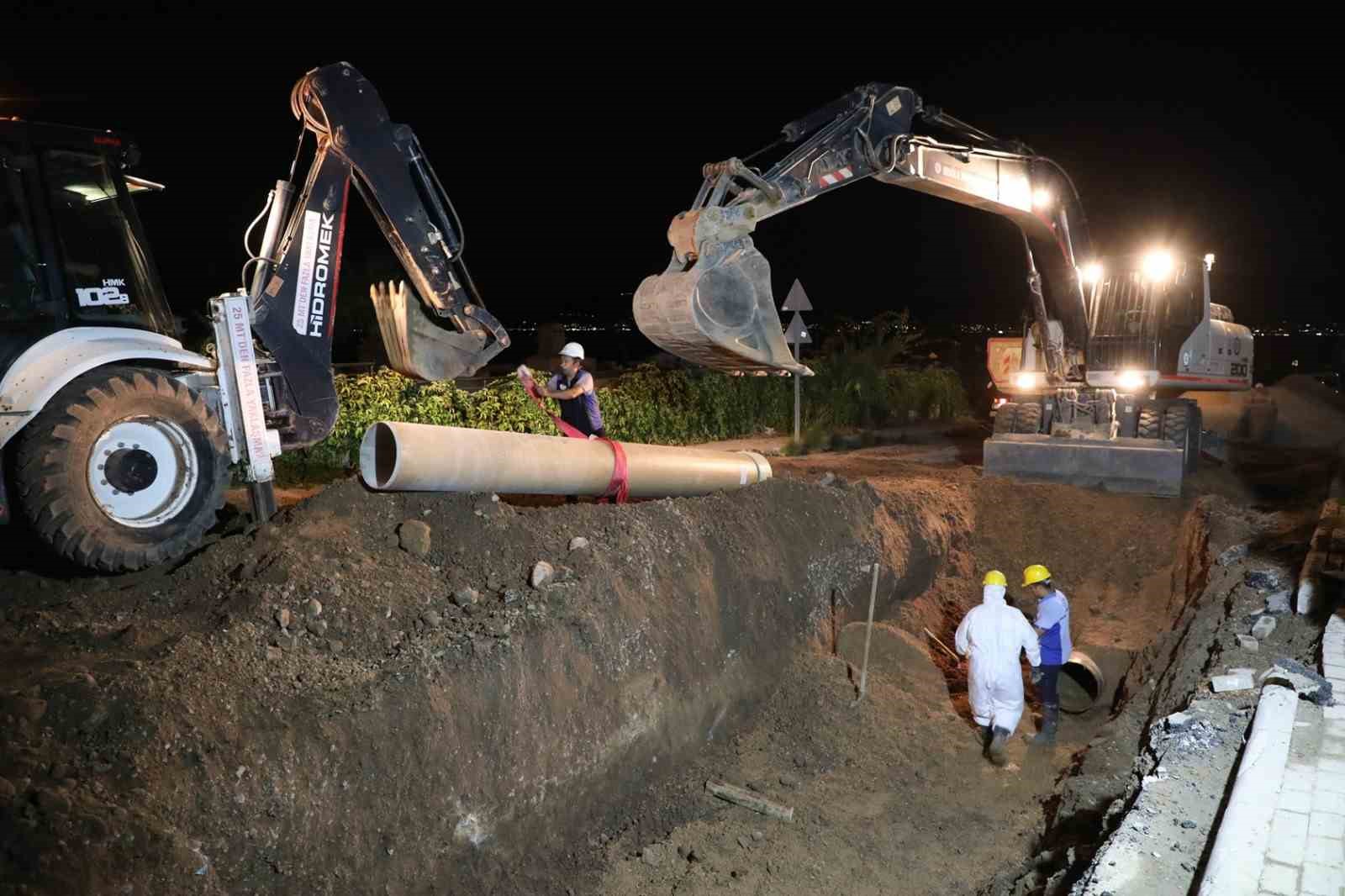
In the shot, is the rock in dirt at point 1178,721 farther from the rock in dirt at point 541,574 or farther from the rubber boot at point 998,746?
the rock in dirt at point 541,574

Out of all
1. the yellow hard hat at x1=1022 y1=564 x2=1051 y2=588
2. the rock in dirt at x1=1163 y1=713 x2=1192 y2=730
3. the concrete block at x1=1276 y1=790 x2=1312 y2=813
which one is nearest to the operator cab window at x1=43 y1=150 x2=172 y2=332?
the yellow hard hat at x1=1022 y1=564 x2=1051 y2=588

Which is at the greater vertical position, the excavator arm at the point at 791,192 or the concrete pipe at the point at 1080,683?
the excavator arm at the point at 791,192

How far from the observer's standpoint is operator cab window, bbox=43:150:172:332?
18.7 feet

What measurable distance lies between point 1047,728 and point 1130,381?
6.67m

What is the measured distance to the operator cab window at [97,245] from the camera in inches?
224

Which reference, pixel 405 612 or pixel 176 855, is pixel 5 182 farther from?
pixel 176 855

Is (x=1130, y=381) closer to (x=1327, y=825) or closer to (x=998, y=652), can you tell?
(x=998, y=652)

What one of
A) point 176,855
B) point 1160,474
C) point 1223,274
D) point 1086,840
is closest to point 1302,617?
point 1086,840

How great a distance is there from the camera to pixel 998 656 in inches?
249

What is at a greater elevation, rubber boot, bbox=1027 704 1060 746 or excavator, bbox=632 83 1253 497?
excavator, bbox=632 83 1253 497

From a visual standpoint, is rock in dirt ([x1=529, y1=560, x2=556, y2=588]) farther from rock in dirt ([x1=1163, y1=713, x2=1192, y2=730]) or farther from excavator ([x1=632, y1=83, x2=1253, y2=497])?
rock in dirt ([x1=1163, y1=713, x2=1192, y2=730])

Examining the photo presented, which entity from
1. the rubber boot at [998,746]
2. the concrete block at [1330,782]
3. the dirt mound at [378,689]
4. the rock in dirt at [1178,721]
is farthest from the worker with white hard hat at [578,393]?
the concrete block at [1330,782]

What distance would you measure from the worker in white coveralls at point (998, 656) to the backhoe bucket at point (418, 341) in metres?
4.22

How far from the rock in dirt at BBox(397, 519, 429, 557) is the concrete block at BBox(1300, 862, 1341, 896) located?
15.5ft
